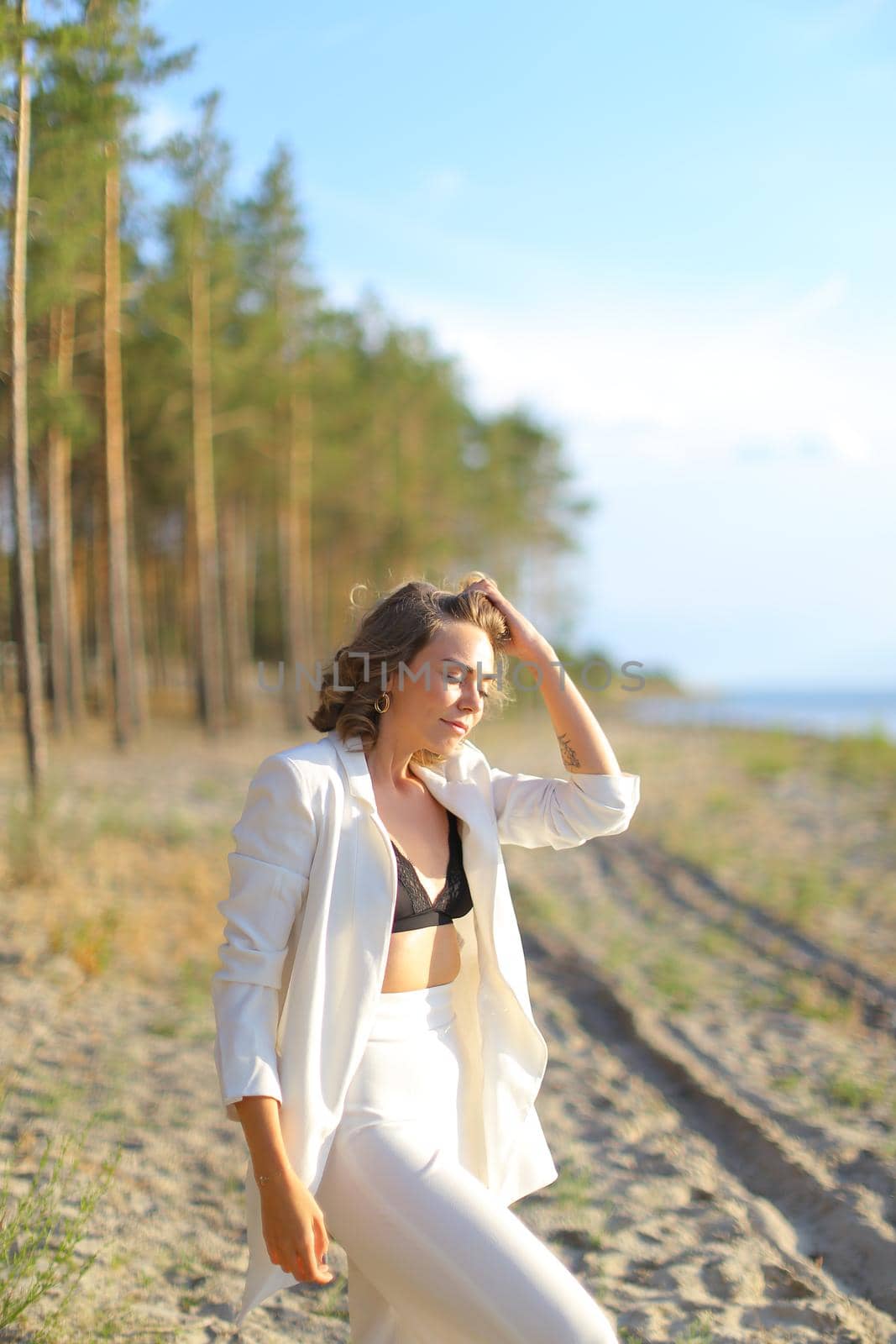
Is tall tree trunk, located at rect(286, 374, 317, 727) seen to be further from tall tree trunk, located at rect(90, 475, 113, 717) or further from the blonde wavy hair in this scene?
the blonde wavy hair

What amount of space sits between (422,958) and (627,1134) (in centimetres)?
311

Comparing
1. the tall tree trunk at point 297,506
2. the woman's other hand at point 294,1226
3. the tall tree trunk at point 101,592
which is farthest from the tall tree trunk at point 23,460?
the tall tree trunk at point 297,506

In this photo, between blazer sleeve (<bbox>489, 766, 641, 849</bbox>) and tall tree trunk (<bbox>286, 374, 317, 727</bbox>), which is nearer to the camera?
blazer sleeve (<bbox>489, 766, 641, 849</bbox>)

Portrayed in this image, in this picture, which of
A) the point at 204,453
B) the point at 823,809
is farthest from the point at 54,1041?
the point at 204,453

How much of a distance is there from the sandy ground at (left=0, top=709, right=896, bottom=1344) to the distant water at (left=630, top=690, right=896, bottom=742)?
625 inches

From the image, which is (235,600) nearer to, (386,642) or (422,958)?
(386,642)

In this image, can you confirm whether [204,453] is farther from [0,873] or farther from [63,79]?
Answer: [0,873]

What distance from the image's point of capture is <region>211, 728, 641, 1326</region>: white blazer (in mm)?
2033

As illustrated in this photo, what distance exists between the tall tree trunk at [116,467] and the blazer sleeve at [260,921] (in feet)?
51.7

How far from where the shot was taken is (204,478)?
69.3ft

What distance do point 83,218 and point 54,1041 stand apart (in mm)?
10262

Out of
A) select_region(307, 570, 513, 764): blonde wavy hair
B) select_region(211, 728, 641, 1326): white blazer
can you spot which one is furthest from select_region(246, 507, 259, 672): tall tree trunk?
select_region(211, 728, 641, 1326): white blazer

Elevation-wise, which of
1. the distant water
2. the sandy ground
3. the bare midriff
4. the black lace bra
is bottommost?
the distant water

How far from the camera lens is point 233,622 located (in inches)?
1089
